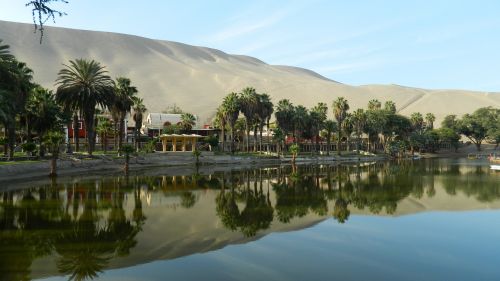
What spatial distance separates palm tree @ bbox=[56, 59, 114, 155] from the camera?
212 feet

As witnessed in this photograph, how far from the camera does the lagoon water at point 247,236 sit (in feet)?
50.9

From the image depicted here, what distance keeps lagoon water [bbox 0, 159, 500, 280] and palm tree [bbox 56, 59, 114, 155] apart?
29708 millimetres

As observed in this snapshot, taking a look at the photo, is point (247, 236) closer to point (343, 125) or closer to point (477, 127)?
point (343, 125)

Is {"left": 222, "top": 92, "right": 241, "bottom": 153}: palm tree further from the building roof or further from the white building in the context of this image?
the building roof

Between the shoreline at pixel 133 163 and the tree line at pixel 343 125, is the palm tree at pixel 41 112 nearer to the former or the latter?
the shoreline at pixel 133 163

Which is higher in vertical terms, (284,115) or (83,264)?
(284,115)

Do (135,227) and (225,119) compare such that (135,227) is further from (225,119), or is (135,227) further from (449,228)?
(225,119)

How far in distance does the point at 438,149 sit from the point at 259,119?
286 ft

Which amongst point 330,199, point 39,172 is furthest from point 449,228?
point 39,172

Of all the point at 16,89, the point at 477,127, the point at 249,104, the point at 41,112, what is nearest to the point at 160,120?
the point at 249,104

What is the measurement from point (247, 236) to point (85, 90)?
170 ft

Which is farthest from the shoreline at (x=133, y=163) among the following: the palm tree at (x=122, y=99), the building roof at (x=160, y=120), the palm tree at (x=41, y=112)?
the building roof at (x=160, y=120)

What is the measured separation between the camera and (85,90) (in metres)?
65.3

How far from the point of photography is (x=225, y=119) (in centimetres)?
9575
